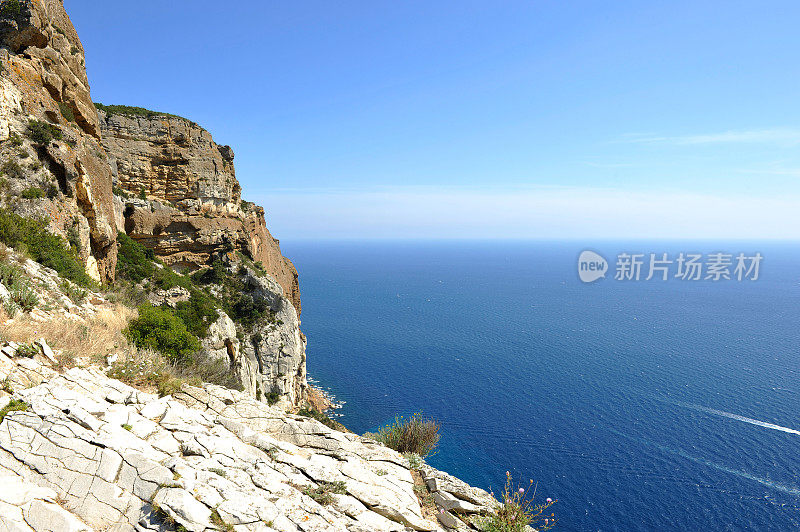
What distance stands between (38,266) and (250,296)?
22.1 m

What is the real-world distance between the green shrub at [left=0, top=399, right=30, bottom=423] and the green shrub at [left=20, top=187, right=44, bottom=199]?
40.3ft

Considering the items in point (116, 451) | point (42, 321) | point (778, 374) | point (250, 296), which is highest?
point (42, 321)

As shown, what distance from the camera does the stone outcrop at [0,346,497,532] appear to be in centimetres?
540

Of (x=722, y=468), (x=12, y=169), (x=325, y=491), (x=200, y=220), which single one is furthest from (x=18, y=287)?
(x=722, y=468)

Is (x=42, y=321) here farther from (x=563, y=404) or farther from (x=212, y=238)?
(x=563, y=404)

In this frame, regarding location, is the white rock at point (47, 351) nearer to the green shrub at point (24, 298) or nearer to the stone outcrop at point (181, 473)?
the stone outcrop at point (181, 473)

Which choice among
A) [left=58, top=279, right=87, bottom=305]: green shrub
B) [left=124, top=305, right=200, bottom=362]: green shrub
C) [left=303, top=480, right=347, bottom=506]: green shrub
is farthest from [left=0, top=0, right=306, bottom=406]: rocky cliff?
[left=303, top=480, right=347, bottom=506]: green shrub

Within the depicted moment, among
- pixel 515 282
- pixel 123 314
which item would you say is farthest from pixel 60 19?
pixel 515 282

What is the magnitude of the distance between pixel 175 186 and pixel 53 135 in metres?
17.7

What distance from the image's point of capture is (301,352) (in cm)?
4122

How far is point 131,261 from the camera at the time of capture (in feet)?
88.8

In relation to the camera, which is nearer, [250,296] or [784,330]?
[250,296]

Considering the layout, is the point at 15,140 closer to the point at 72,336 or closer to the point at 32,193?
the point at 32,193
